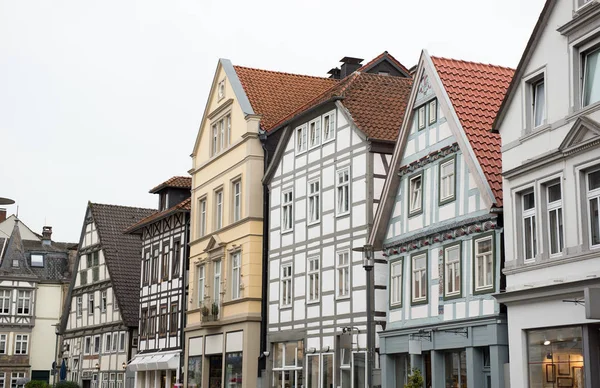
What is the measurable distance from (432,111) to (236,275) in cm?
1547

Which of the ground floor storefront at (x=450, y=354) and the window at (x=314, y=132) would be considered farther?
the window at (x=314, y=132)

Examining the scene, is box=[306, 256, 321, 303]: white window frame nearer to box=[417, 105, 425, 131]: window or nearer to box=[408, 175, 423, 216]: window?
box=[408, 175, 423, 216]: window

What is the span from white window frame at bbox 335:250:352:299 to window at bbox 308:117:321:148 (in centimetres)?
468

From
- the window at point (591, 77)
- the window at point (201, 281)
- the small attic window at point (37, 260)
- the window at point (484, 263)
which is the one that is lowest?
the window at point (484, 263)

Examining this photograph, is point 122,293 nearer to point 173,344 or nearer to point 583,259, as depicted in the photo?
point 173,344

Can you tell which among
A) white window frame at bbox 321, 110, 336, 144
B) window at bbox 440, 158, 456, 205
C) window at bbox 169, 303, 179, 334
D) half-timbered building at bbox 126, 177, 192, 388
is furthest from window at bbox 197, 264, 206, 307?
window at bbox 440, 158, 456, 205

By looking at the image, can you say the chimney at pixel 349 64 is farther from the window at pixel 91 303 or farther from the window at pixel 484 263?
the window at pixel 91 303

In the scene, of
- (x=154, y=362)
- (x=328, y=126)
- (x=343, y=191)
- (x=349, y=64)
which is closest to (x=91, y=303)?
(x=154, y=362)

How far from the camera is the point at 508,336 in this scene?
24344mm

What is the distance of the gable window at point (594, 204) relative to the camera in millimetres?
21125

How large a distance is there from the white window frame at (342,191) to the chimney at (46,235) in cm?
5341

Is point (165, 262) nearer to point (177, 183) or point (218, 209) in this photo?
point (177, 183)

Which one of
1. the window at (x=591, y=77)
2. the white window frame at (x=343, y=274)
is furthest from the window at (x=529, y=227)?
the white window frame at (x=343, y=274)

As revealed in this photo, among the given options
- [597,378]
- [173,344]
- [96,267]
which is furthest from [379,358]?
[96,267]
